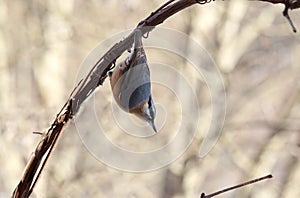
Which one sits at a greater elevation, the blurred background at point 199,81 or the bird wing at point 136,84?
the blurred background at point 199,81

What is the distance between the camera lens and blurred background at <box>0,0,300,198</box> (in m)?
2.13

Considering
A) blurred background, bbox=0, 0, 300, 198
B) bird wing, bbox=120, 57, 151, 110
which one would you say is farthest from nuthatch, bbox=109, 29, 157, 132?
blurred background, bbox=0, 0, 300, 198

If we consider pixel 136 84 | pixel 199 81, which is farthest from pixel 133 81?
pixel 199 81

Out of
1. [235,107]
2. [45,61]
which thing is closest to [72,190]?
[45,61]

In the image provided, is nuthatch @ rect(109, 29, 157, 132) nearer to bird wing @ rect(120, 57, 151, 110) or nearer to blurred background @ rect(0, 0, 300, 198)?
bird wing @ rect(120, 57, 151, 110)

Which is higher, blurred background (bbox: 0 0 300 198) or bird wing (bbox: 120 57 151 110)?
blurred background (bbox: 0 0 300 198)

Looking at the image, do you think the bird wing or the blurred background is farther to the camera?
the blurred background

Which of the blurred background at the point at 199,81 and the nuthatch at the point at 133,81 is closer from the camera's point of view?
the nuthatch at the point at 133,81

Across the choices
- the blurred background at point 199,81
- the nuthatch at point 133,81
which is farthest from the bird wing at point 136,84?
the blurred background at point 199,81

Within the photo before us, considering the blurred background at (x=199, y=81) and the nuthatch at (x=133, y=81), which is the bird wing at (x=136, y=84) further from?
the blurred background at (x=199, y=81)

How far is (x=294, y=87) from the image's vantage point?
2246 mm

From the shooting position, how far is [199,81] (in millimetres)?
2164

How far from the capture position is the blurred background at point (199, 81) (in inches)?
83.9

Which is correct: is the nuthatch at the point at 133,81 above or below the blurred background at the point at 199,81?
below
